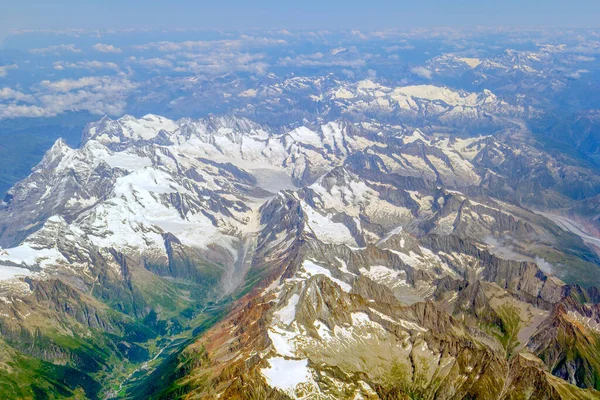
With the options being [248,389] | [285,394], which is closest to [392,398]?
[285,394]

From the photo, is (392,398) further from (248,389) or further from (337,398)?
(248,389)

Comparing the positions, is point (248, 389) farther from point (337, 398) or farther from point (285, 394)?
point (337, 398)

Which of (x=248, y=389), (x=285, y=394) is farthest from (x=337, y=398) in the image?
(x=248, y=389)

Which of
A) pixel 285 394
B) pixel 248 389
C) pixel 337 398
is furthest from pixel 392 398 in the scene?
pixel 248 389

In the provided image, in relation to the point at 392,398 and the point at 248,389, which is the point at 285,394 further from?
the point at 392,398
